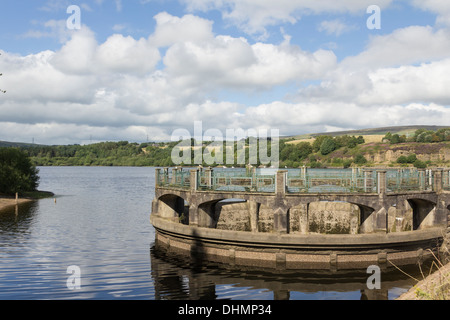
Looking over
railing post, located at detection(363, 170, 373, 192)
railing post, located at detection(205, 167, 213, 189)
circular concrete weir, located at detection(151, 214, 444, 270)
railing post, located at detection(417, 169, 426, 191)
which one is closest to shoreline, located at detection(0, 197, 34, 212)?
railing post, located at detection(205, 167, 213, 189)

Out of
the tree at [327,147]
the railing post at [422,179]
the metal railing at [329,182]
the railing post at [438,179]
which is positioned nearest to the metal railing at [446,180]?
the railing post at [438,179]

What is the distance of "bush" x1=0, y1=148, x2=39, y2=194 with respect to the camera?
234 feet

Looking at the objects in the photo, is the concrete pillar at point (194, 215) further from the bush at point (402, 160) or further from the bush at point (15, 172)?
the bush at point (402, 160)

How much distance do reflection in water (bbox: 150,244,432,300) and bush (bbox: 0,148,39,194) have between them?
5735 cm

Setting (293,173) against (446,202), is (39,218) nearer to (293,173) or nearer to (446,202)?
(293,173)

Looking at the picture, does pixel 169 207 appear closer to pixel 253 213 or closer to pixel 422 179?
pixel 253 213

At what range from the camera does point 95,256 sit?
29828mm

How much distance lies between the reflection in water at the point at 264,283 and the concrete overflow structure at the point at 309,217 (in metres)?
1.18

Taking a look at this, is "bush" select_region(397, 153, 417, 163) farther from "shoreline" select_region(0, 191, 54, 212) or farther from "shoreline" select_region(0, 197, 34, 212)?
"shoreline" select_region(0, 197, 34, 212)

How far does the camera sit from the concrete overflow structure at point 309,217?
25531mm

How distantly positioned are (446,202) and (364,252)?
9066 millimetres
